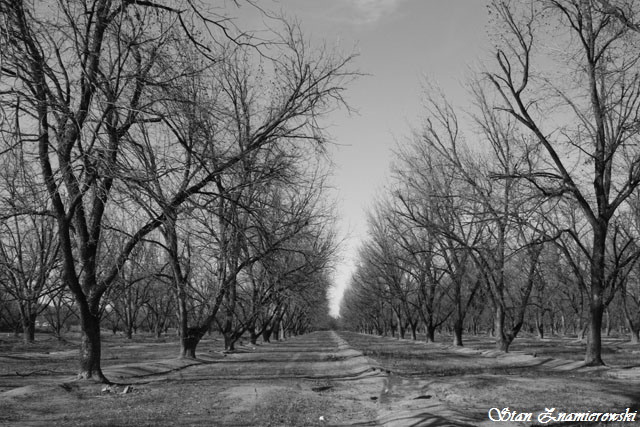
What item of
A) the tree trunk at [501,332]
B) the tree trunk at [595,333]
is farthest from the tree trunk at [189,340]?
the tree trunk at [595,333]

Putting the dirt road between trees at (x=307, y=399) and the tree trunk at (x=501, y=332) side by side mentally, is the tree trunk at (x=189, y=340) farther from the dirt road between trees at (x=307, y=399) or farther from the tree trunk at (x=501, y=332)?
the tree trunk at (x=501, y=332)

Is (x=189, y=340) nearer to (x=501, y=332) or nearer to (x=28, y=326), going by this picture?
(x=501, y=332)

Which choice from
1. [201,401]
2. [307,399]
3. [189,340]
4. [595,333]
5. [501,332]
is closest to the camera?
[201,401]

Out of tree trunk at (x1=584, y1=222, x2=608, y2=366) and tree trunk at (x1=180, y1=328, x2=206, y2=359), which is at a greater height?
tree trunk at (x1=584, y1=222, x2=608, y2=366)

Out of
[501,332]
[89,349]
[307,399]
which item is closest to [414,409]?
[307,399]

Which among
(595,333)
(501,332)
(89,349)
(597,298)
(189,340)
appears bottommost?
(189,340)

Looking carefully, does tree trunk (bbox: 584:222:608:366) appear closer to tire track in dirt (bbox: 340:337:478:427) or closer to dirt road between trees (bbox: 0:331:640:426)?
dirt road between trees (bbox: 0:331:640:426)

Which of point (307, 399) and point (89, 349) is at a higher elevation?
point (89, 349)

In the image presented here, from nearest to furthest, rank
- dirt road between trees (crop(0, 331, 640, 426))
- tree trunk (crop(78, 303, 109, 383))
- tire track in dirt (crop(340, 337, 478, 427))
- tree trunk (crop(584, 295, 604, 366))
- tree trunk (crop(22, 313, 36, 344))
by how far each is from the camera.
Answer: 1. tire track in dirt (crop(340, 337, 478, 427))
2. dirt road between trees (crop(0, 331, 640, 426))
3. tree trunk (crop(78, 303, 109, 383))
4. tree trunk (crop(584, 295, 604, 366))
5. tree trunk (crop(22, 313, 36, 344))

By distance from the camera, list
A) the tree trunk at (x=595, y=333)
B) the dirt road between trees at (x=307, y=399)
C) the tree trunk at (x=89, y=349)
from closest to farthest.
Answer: the dirt road between trees at (x=307, y=399) → the tree trunk at (x=89, y=349) → the tree trunk at (x=595, y=333)

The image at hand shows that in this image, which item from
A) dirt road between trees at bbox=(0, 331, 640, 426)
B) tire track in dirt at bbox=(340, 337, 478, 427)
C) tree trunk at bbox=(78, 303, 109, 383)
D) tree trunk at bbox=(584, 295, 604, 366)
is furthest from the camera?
tree trunk at bbox=(584, 295, 604, 366)

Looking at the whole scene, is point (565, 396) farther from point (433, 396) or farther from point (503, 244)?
point (503, 244)

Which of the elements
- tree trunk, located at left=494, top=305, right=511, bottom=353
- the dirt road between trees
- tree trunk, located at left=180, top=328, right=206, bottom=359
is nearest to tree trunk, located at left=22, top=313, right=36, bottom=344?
tree trunk, located at left=180, top=328, right=206, bottom=359

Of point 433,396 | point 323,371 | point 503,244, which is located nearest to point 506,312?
point 503,244
